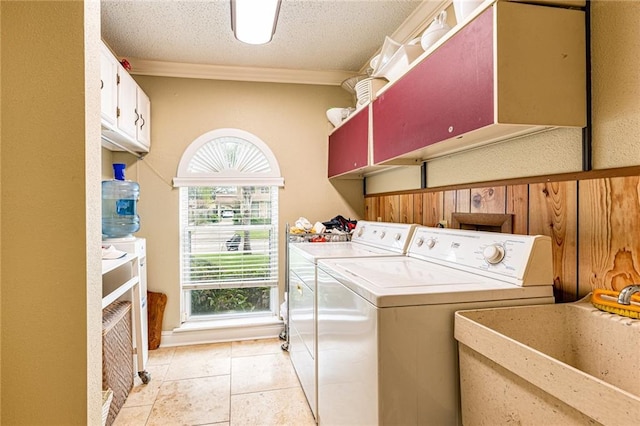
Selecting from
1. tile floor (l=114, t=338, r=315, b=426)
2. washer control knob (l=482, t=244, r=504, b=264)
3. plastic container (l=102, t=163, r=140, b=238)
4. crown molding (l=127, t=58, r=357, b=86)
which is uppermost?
crown molding (l=127, t=58, r=357, b=86)

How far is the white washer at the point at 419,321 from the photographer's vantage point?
110cm

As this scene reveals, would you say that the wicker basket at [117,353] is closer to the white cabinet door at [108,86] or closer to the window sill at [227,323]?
the window sill at [227,323]

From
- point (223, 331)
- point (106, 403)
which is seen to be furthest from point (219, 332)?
point (106, 403)

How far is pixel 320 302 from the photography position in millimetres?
1763

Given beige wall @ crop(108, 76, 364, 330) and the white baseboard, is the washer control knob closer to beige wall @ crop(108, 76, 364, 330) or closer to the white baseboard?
beige wall @ crop(108, 76, 364, 330)

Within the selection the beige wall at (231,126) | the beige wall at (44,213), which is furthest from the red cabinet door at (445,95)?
the beige wall at (231,126)

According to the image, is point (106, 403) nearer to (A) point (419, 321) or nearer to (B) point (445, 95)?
(A) point (419, 321)

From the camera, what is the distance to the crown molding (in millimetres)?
2982

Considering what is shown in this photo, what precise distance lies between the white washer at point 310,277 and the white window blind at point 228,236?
774mm

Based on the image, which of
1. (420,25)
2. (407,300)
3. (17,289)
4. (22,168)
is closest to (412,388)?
(407,300)

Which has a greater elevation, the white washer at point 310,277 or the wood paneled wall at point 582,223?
the wood paneled wall at point 582,223

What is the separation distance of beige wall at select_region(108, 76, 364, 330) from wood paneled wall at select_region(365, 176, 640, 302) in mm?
1852

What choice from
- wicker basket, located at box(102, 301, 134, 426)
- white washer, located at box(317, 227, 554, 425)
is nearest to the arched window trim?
wicker basket, located at box(102, 301, 134, 426)

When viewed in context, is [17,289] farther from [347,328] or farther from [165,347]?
[165,347]
